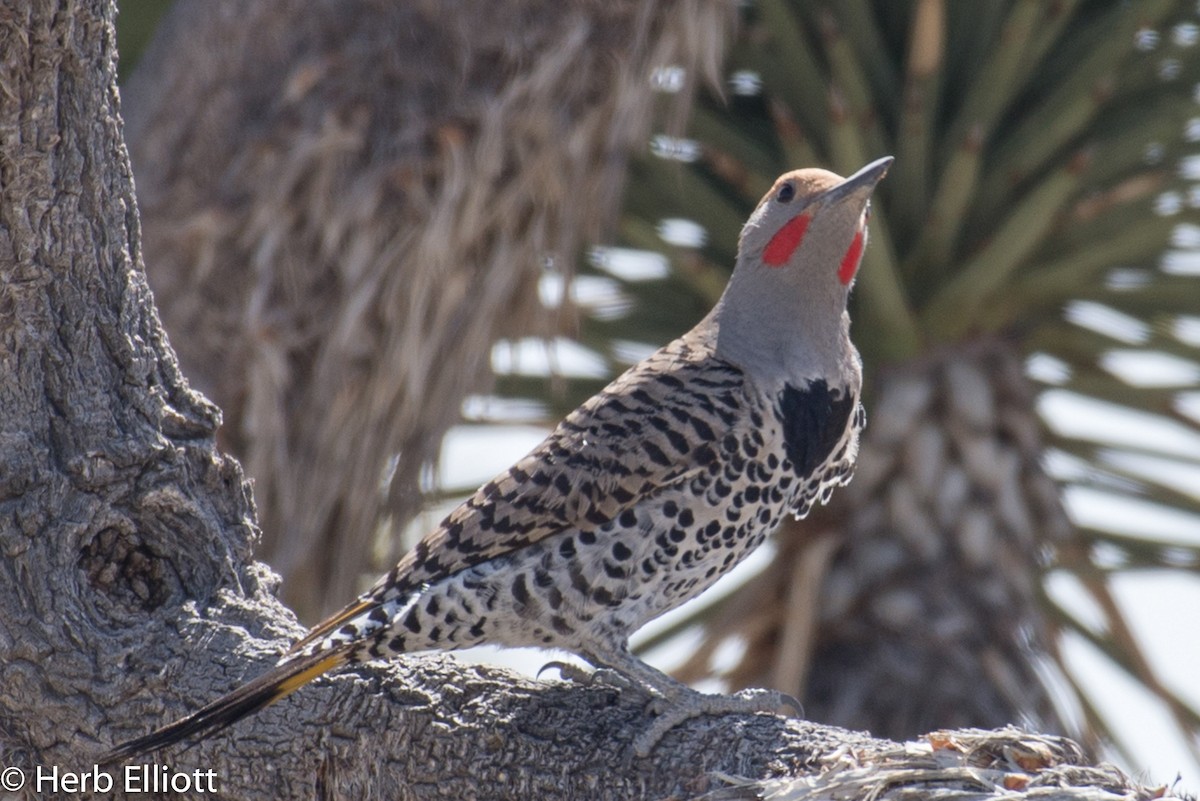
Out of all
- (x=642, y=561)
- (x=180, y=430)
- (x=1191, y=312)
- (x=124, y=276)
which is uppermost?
(x=1191, y=312)

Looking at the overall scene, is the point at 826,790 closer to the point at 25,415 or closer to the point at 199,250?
the point at 25,415

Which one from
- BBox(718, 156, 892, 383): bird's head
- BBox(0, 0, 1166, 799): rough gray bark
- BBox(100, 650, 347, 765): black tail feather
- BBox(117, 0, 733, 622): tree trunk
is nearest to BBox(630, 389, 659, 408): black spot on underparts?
BBox(718, 156, 892, 383): bird's head

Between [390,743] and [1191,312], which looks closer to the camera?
[390,743]

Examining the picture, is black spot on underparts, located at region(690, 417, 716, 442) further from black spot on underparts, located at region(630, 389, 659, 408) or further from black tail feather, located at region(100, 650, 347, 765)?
black tail feather, located at region(100, 650, 347, 765)

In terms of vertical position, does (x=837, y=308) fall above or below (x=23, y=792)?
above

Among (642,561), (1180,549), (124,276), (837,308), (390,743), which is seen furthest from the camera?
(1180,549)

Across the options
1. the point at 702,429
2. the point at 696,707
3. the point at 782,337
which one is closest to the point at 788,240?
the point at 782,337

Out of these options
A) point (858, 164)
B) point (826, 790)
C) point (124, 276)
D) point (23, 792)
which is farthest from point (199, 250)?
point (826, 790)

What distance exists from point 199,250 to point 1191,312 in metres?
4.34

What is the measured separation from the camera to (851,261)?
412 centimetres

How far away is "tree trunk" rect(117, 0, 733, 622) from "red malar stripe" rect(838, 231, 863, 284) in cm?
187

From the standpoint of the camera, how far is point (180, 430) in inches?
120

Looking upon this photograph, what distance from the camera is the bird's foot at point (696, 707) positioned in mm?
2801

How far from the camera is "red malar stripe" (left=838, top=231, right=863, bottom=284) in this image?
4094mm
